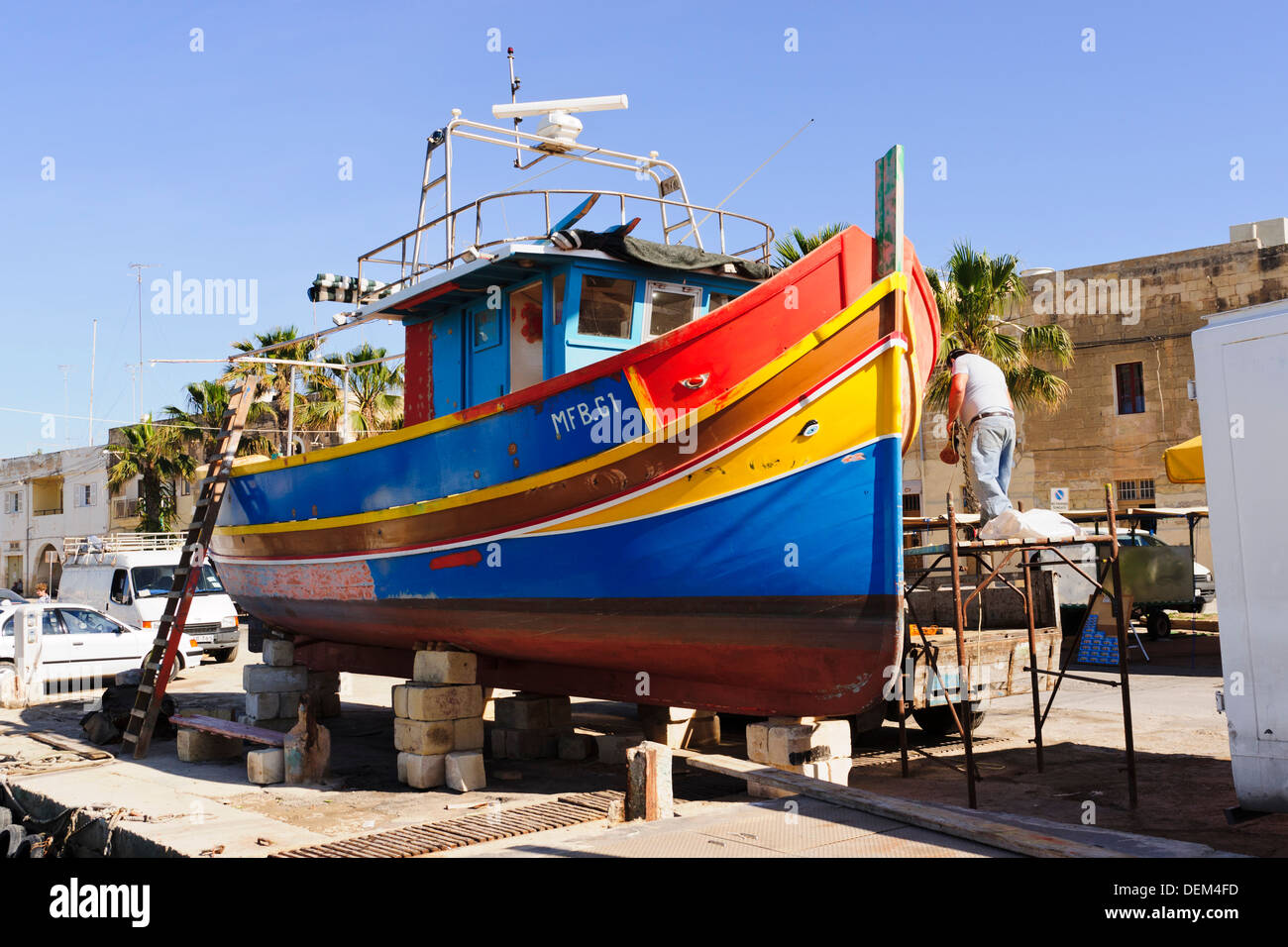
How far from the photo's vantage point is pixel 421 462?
8594mm

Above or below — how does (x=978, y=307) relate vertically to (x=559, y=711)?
above

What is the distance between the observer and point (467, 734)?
8.37m

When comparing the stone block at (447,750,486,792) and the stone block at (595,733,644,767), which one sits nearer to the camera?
the stone block at (447,750,486,792)

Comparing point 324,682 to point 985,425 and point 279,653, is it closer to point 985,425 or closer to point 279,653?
point 279,653

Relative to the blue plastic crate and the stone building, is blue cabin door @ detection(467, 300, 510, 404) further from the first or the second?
the stone building

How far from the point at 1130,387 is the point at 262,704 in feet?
64.5

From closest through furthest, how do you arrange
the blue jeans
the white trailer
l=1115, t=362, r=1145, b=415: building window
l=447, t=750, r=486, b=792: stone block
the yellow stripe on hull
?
the white trailer < the yellow stripe on hull < the blue jeans < l=447, t=750, r=486, b=792: stone block < l=1115, t=362, r=1145, b=415: building window

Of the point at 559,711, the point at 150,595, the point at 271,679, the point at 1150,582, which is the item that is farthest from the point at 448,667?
the point at 150,595

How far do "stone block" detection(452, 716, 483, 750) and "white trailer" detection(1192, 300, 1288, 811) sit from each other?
536cm

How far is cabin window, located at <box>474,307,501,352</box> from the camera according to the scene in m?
9.01
